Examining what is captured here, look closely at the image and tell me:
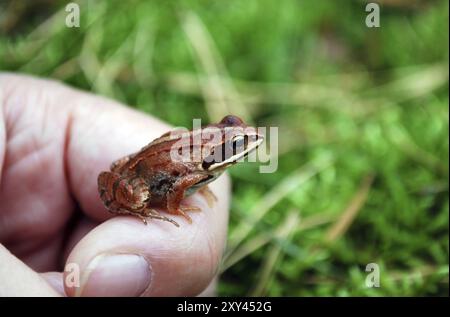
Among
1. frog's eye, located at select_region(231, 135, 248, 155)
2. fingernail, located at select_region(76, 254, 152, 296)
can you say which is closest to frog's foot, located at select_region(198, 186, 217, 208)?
frog's eye, located at select_region(231, 135, 248, 155)

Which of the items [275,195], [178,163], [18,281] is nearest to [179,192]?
[178,163]

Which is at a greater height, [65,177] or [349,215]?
[65,177]

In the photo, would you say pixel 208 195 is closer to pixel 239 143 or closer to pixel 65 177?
pixel 239 143

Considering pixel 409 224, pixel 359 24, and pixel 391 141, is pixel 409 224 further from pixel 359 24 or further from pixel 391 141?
pixel 359 24

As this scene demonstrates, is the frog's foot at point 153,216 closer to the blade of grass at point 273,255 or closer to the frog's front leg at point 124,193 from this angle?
the frog's front leg at point 124,193

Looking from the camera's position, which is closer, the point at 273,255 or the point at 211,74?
the point at 273,255

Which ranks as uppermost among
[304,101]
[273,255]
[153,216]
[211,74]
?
[211,74]

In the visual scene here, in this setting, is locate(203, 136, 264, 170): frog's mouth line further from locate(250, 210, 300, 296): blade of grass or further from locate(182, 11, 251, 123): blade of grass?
locate(182, 11, 251, 123): blade of grass

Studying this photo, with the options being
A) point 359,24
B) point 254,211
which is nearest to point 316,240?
point 254,211
